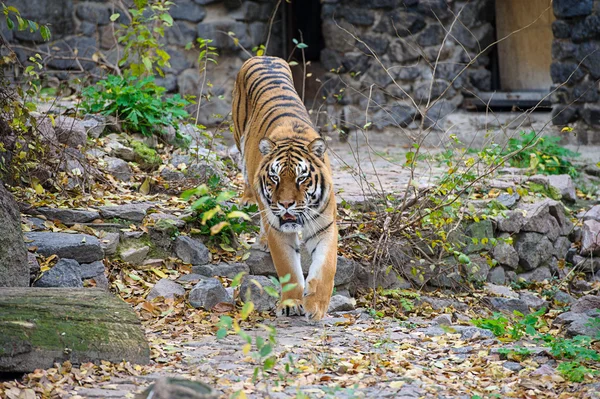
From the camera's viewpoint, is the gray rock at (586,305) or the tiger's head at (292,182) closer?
the tiger's head at (292,182)

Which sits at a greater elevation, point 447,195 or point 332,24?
point 332,24

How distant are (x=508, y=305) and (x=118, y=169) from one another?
3536 millimetres

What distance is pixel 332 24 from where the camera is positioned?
11.5 meters

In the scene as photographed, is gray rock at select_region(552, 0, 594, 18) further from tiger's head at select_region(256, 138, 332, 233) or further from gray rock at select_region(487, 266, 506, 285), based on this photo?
tiger's head at select_region(256, 138, 332, 233)

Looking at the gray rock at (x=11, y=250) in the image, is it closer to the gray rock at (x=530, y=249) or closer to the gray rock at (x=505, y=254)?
the gray rock at (x=505, y=254)

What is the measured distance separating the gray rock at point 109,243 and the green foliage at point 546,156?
4.87m

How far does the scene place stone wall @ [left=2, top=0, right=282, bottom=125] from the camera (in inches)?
423

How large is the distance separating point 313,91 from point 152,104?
4.81 meters

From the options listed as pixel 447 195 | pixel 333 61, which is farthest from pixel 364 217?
pixel 333 61

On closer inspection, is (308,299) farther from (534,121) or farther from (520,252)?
(534,121)

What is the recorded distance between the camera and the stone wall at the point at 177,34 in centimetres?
1073

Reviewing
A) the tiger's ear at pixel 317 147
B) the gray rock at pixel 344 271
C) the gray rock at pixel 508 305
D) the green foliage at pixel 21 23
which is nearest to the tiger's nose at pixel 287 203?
the tiger's ear at pixel 317 147

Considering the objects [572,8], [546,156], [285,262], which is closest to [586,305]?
[285,262]

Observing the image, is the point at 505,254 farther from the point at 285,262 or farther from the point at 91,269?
the point at 91,269
